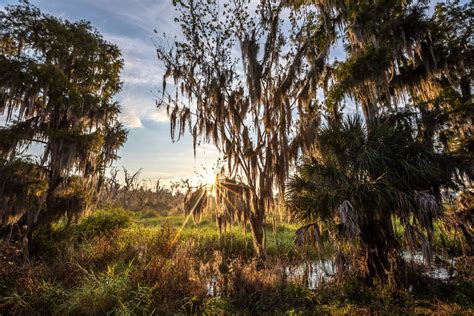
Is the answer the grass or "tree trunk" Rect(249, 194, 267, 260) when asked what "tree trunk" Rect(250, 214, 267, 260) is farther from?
the grass

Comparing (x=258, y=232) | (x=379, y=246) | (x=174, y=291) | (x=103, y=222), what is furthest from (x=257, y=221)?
(x=103, y=222)

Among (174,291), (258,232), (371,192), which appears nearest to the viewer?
(174,291)

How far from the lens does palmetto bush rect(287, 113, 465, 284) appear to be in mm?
5513

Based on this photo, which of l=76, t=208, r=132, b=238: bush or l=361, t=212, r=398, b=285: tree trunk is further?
l=76, t=208, r=132, b=238: bush

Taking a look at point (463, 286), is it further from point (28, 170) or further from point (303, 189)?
point (28, 170)

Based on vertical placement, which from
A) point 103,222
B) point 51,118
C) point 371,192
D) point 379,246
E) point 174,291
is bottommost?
point 174,291

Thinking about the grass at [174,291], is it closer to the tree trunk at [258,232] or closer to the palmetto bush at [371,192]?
the palmetto bush at [371,192]

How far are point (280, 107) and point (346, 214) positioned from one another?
18.7 ft

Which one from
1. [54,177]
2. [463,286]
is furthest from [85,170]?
[463,286]

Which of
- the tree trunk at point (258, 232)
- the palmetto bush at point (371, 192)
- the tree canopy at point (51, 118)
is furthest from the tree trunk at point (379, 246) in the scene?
the tree canopy at point (51, 118)

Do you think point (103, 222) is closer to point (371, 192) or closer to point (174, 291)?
point (174, 291)

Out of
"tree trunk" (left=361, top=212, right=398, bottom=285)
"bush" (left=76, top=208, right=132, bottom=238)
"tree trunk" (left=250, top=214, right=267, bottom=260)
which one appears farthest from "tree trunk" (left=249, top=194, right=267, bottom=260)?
"bush" (left=76, top=208, right=132, bottom=238)

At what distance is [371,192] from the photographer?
5.88m

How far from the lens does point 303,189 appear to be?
23.2ft
